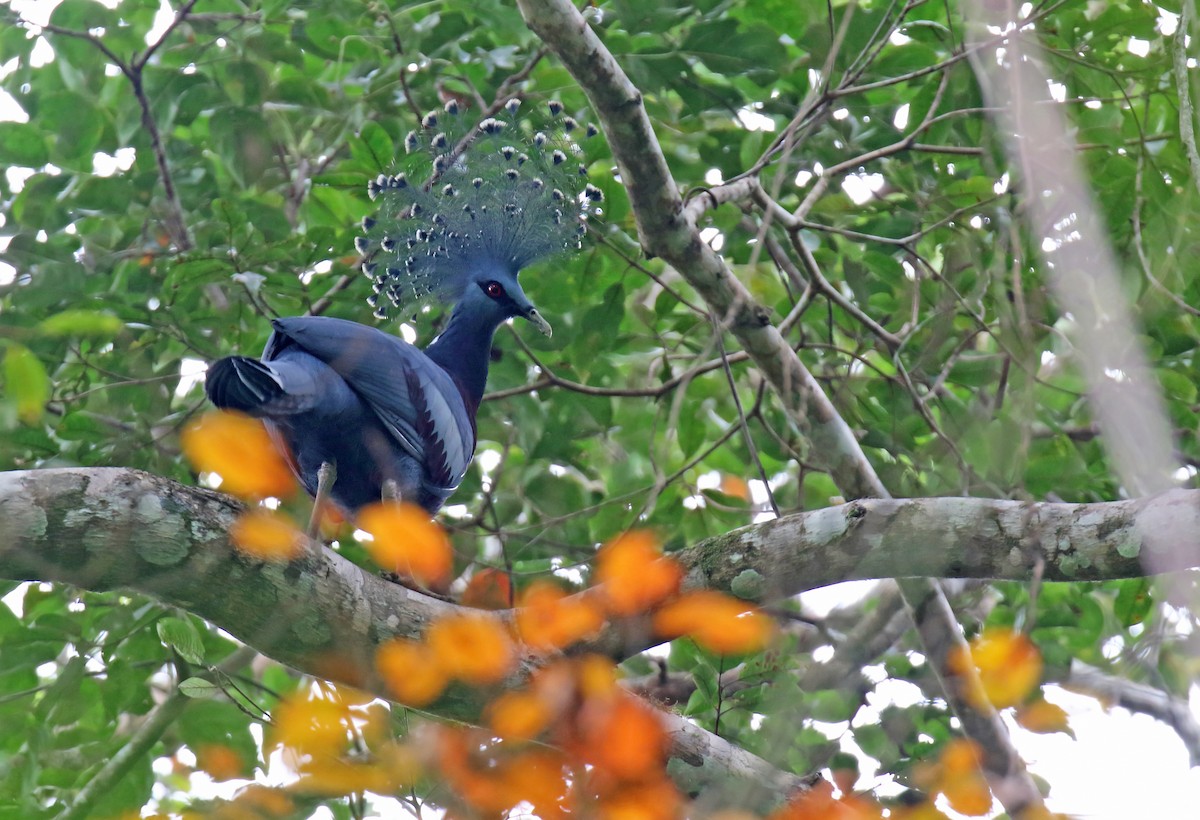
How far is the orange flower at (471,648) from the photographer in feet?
8.31

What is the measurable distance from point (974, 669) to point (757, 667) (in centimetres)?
82

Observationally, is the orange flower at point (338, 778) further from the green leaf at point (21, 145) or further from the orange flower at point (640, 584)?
the green leaf at point (21, 145)

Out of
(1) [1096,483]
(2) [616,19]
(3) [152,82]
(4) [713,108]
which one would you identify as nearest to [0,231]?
(3) [152,82]

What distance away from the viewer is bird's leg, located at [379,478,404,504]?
11.3ft

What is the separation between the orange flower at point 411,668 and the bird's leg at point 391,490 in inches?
39.2

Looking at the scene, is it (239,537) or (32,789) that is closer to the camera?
(239,537)

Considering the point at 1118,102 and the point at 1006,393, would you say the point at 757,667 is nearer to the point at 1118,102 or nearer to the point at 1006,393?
the point at 1006,393

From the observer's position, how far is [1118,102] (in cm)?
332

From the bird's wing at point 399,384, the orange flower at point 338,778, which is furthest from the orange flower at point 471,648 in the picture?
the bird's wing at point 399,384

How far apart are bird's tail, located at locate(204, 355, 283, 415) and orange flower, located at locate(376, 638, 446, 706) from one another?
27.8 inches

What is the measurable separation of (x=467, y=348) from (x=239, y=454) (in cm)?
96

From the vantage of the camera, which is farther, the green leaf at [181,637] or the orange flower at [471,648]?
the green leaf at [181,637]

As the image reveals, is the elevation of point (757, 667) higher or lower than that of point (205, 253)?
lower

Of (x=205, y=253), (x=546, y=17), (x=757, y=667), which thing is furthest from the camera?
(x=205, y=253)
